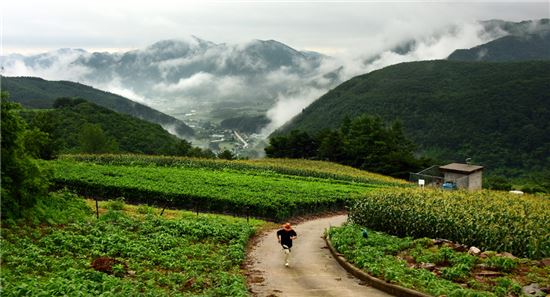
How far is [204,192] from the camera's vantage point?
1459 inches

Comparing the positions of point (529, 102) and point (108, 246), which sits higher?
point (529, 102)

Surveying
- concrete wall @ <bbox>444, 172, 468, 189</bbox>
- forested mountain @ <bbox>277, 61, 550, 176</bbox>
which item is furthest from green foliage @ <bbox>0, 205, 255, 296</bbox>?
forested mountain @ <bbox>277, 61, 550, 176</bbox>

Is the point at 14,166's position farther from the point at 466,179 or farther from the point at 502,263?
the point at 466,179

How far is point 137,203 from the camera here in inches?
1468

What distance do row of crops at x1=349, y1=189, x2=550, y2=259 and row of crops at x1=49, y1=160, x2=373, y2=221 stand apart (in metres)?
6.69

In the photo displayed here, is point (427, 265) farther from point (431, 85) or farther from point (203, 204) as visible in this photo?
point (431, 85)

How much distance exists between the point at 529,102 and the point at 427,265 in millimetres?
147388

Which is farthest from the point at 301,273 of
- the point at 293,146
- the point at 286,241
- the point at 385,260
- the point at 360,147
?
the point at 293,146

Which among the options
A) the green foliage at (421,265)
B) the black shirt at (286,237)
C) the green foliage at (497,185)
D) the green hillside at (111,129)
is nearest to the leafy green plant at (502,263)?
the green foliage at (421,265)

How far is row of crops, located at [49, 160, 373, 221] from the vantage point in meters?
34.8

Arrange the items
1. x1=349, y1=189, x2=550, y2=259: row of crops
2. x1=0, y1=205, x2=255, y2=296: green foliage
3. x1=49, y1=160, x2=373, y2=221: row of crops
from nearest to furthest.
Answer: x1=0, y1=205, x2=255, y2=296: green foliage → x1=349, y1=189, x2=550, y2=259: row of crops → x1=49, y1=160, x2=373, y2=221: row of crops

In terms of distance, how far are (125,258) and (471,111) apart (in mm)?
152457

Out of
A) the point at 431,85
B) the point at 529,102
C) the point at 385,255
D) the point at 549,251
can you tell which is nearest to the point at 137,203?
the point at 385,255

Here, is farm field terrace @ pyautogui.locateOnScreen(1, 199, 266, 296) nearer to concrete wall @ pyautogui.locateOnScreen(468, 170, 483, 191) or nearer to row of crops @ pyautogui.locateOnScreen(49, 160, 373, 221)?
row of crops @ pyautogui.locateOnScreen(49, 160, 373, 221)
